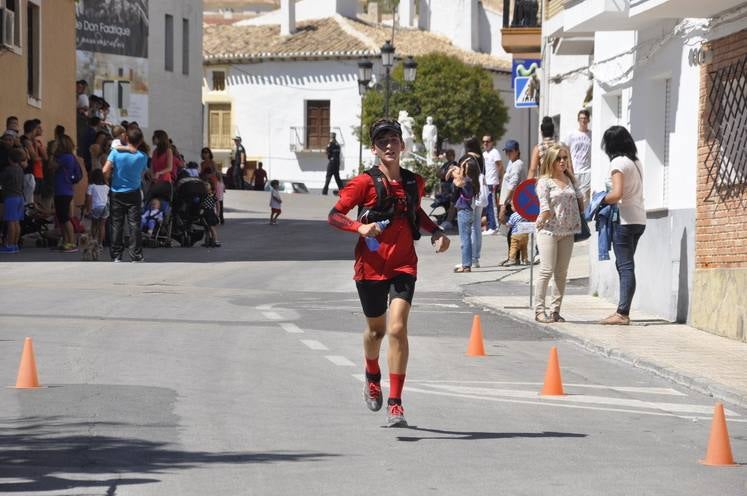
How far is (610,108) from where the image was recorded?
2173 centimetres

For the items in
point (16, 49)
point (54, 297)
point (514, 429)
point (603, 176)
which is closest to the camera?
point (514, 429)

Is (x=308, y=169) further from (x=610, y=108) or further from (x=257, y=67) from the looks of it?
(x=610, y=108)

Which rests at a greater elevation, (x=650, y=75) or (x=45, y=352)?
(x=650, y=75)

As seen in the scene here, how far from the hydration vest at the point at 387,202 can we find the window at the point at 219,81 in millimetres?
85469

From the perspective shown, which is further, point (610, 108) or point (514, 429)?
point (610, 108)

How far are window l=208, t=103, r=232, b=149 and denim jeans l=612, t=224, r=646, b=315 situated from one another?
7831 cm

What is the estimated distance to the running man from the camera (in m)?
9.85

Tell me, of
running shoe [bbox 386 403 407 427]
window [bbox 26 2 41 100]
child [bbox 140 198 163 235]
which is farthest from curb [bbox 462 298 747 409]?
window [bbox 26 2 41 100]

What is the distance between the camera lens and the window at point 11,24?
3072 cm

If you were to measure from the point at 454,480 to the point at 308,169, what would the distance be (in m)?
85.6

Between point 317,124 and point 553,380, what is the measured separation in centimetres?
8205

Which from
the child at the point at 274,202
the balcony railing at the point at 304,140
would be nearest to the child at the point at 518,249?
the child at the point at 274,202

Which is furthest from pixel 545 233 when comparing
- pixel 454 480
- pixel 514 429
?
pixel 454 480

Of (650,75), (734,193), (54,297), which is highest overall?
(650,75)
